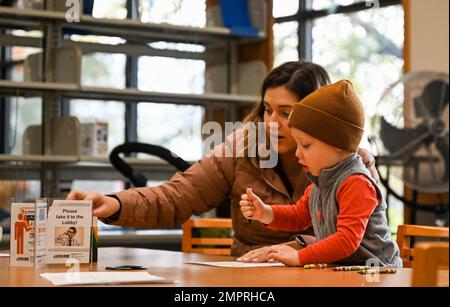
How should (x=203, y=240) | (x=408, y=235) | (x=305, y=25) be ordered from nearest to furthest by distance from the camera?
(x=408, y=235), (x=203, y=240), (x=305, y=25)

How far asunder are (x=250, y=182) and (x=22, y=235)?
2.77 feet

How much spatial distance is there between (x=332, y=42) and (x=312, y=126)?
14.2 ft

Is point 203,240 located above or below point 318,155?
below

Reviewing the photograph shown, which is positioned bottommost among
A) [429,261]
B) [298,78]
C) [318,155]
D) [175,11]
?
[429,261]

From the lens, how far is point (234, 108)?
522 cm

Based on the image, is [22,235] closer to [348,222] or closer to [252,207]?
[252,207]

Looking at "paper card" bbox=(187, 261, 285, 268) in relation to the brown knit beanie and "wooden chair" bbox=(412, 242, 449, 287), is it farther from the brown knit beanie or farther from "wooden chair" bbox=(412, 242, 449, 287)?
"wooden chair" bbox=(412, 242, 449, 287)

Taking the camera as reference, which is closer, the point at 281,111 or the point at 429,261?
the point at 429,261

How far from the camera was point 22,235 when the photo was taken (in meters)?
1.90

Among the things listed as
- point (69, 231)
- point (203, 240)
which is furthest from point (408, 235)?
point (69, 231)

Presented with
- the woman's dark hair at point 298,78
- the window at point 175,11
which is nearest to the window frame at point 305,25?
the window at point 175,11

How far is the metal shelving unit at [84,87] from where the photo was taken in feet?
14.6
